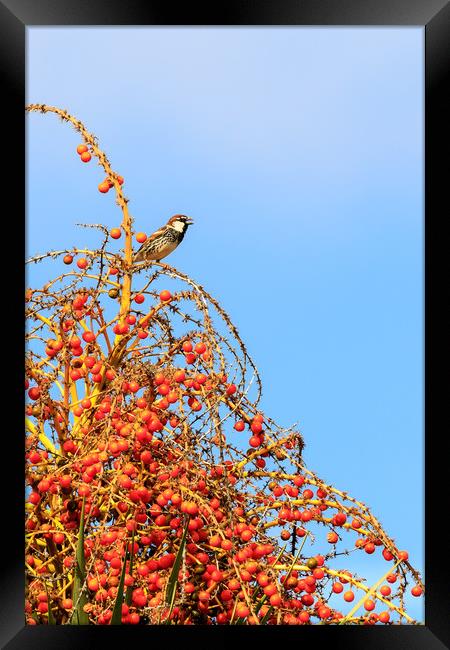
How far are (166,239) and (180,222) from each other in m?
0.20

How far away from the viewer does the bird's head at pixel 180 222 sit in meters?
4.82

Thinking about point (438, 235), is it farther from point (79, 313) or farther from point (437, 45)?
point (79, 313)

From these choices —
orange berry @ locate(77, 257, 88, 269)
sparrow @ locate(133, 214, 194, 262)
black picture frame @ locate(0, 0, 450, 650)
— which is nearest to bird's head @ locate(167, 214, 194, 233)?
sparrow @ locate(133, 214, 194, 262)

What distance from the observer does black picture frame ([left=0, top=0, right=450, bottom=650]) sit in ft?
9.48

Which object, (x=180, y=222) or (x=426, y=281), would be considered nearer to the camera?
(x=426, y=281)

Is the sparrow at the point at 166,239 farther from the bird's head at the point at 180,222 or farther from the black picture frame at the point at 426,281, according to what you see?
the black picture frame at the point at 426,281

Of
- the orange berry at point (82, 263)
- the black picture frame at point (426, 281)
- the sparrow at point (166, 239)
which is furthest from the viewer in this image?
the sparrow at point (166, 239)

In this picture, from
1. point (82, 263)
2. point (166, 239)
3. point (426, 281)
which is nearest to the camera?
point (426, 281)

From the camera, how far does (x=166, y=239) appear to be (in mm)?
4738

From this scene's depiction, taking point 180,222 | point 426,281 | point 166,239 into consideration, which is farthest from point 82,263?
point 426,281

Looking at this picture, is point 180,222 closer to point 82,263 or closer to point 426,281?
point 82,263

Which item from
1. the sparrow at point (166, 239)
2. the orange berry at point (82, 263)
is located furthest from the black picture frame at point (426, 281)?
the sparrow at point (166, 239)

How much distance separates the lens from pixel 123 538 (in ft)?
10.5

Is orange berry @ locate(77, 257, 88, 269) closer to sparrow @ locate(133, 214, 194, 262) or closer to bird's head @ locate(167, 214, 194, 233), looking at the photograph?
sparrow @ locate(133, 214, 194, 262)
